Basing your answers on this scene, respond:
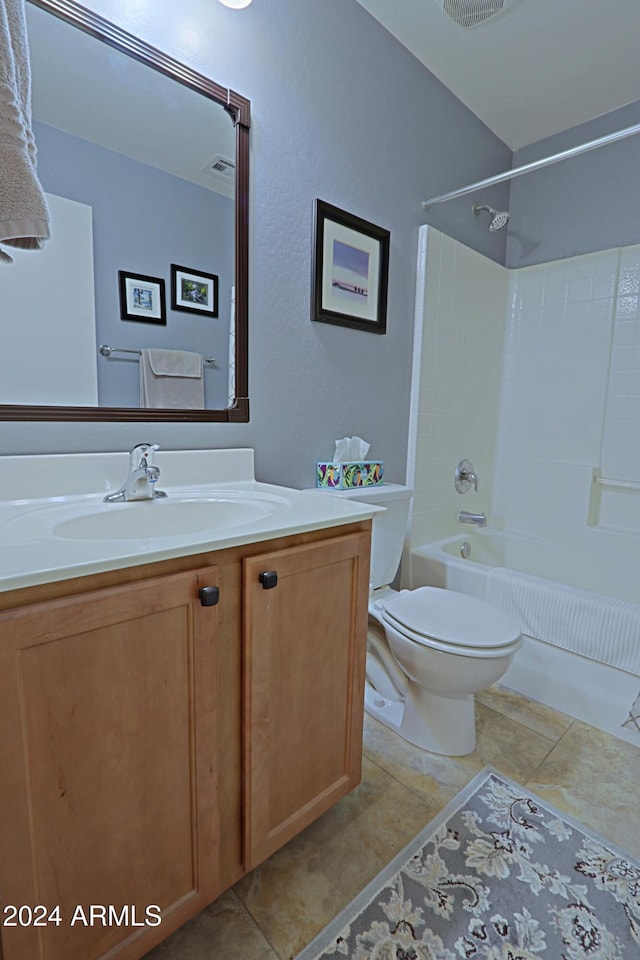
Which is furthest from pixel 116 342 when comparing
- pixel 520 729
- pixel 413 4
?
pixel 520 729

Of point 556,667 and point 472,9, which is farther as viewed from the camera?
point 556,667

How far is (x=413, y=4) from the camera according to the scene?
5.26 feet

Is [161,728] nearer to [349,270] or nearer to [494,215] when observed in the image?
[349,270]

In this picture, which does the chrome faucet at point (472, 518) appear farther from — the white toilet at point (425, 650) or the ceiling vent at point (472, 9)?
the ceiling vent at point (472, 9)

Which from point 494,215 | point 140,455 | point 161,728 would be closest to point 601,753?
point 161,728

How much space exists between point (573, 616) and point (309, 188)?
1.74 m

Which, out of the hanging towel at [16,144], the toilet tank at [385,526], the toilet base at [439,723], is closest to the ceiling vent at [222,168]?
the hanging towel at [16,144]

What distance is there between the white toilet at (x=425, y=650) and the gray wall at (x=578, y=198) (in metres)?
1.66

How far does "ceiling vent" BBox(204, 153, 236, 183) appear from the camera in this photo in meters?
1.32

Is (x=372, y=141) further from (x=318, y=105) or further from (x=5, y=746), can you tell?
(x=5, y=746)

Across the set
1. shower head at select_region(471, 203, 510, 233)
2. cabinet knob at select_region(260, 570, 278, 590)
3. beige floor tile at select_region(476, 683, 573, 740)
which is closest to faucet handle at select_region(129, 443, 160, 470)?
cabinet knob at select_region(260, 570, 278, 590)

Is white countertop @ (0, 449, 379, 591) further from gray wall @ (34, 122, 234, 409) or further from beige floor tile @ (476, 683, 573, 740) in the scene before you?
beige floor tile @ (476, 683, 573, 740)

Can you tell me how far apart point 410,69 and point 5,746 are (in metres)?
2.46

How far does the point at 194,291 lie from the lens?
51.8 inches
